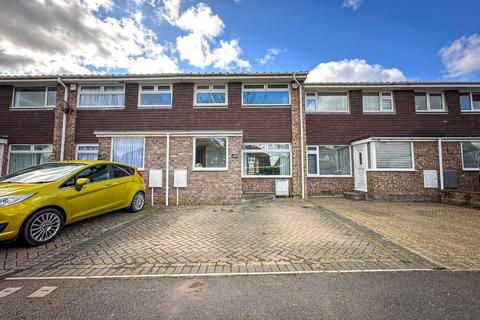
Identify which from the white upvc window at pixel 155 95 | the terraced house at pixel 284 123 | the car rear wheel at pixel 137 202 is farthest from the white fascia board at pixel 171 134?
the white upvc window at pixel 155 95

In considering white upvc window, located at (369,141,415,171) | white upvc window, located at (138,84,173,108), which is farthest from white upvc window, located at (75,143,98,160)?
white upvc window, located at (369,141,415,171)

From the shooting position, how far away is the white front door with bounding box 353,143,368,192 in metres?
9.93

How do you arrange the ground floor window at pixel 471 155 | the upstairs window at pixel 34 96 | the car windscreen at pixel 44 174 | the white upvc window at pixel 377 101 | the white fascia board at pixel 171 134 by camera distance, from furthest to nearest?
the white upvc window at pixel 377 101 < the upstairs window at pixel 34 96 < the ground floor window at pixel 471 155 < the white fascia board at pixel 171 134 < the car windscreen at pixel 44 174

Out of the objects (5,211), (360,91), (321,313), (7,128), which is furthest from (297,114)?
(7,128)

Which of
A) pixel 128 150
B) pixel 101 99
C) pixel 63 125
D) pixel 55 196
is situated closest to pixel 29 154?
pixel 63 125

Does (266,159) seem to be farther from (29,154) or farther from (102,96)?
(29,154)

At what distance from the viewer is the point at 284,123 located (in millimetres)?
10539

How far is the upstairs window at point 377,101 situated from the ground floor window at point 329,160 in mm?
2624

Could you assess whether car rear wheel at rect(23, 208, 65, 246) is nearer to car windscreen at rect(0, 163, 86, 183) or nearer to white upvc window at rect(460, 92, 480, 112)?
car windscreen at rect(0, 163, 86, 183)

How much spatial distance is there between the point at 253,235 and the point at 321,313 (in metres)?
2.44

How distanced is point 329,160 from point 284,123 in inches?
126

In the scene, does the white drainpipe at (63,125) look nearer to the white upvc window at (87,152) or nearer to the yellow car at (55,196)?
the white upvc window at (87,152)

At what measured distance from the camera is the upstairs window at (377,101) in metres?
11.3

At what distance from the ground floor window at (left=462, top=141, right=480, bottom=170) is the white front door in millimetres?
4455
